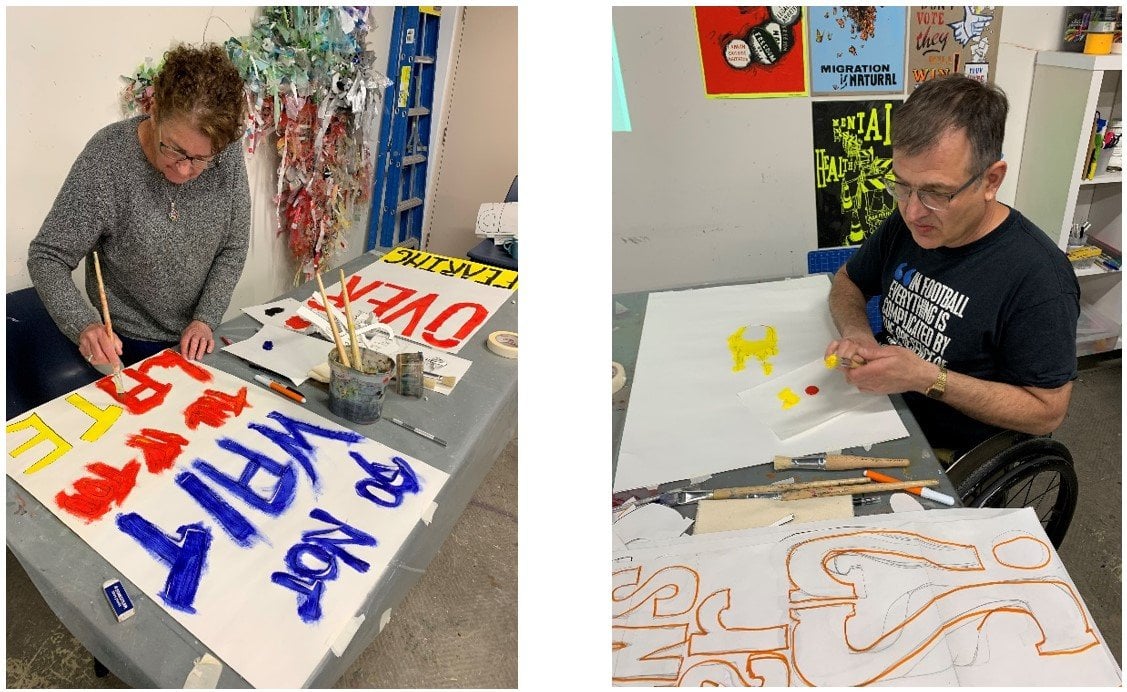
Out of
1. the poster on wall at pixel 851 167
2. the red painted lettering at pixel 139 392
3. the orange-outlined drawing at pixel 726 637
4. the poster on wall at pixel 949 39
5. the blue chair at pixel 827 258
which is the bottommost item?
the orange-outlined drawing at pixel 726 637

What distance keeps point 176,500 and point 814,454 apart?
3.32 feet

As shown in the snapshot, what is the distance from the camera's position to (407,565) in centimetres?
109

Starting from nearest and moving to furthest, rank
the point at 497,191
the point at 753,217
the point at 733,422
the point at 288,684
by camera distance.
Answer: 1. the point at 288,684
2. the point at 733,422
3. the point at 753,217
4. the point at 497,191

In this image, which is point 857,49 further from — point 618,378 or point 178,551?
point 178,551

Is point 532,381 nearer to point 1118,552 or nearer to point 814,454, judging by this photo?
point 814,454

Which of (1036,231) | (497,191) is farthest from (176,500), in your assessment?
(497,191)

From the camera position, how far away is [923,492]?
105cm

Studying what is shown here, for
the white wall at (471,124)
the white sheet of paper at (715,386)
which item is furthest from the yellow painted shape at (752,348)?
the white wall at (471,124)

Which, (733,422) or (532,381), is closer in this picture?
(532,381)

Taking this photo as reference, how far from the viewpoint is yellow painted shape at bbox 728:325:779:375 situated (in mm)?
1502

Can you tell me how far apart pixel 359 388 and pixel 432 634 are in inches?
Result: 36.9

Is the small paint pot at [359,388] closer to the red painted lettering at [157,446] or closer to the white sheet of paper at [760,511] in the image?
the red painted lettering at [157,446]

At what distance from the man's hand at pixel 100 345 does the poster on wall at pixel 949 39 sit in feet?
7.63

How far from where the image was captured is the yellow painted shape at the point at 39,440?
115cm
